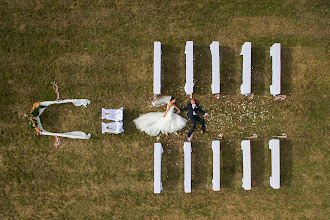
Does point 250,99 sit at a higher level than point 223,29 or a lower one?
lower

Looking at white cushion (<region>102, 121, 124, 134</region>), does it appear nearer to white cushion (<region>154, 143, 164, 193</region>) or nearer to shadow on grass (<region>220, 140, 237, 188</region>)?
white cushion (<region>154, 143, 164, 193</region>)

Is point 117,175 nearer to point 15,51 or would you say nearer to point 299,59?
point 15,51

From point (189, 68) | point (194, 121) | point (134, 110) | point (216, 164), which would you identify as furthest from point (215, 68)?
point (216, 164)

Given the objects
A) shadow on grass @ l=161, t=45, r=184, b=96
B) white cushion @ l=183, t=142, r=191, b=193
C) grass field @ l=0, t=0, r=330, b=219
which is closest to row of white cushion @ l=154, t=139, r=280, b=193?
white cushion @ l=183, t=142, r=191, b=193

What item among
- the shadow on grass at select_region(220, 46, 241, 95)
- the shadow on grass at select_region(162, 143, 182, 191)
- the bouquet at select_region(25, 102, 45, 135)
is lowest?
A: the shadow on grass at select_region(162, 143, 182, 191)

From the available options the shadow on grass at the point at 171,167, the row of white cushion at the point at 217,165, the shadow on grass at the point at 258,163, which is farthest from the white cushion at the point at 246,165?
the shadow on grass at the point at 171,167

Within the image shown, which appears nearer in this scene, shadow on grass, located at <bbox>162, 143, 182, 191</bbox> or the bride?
the bride

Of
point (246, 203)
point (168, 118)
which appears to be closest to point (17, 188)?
point (168, 118)
